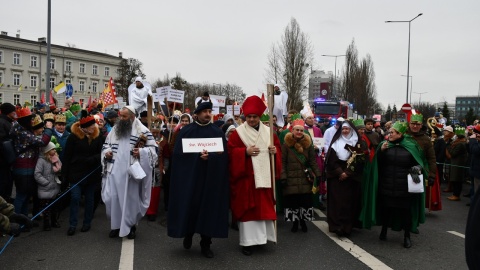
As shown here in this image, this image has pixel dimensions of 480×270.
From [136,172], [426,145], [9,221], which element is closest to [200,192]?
[136,172]

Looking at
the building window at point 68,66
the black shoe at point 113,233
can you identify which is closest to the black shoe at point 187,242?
the black shoe at point 113,233

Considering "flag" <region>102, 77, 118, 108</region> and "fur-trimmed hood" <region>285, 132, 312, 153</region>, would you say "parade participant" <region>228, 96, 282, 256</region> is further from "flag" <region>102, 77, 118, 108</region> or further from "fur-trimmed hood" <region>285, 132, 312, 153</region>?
"flag" <region>102, 77, 118, 108</region>

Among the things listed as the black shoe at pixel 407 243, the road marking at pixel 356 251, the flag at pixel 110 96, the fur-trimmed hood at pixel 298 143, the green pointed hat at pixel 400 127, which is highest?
the flag at pixel 110 96

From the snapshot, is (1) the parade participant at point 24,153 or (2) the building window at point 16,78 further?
(2) the building window at point 16,78

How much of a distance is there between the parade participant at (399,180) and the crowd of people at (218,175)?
0.05ft

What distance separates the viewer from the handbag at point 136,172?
5.99 meters

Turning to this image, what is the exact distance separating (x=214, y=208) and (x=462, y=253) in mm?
3593

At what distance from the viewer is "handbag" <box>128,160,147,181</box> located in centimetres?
599

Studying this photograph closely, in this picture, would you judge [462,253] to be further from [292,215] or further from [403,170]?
[292,215]

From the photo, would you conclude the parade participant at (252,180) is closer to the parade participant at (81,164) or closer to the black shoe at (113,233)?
the black shoe at (113,233)

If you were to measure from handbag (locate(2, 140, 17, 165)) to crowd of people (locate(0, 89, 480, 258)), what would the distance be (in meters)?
0.03

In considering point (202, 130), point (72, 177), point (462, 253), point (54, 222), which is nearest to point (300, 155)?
point (202, 130)

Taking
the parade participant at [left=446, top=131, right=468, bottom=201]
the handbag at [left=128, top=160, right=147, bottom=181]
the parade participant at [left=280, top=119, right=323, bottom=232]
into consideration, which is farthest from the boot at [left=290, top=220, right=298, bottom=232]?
the parade participant at [left=446, top=131, right=468, bottom=201]

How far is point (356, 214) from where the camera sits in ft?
21.8
